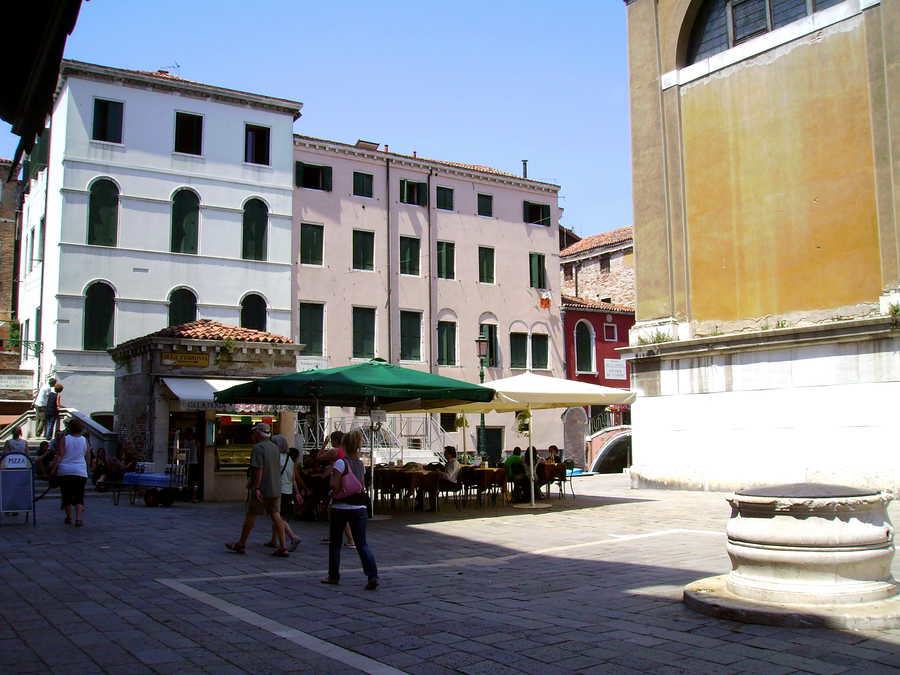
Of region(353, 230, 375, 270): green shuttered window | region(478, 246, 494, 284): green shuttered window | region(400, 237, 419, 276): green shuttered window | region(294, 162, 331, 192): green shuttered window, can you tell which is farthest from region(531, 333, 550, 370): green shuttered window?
region(294, 162, 331, 192): green shuttered window

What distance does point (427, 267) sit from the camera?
32625mm

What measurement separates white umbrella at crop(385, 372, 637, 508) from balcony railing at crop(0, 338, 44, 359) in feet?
52.9

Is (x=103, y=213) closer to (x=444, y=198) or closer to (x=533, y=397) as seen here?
(x=444, y=198)

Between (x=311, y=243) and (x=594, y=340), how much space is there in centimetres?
1373

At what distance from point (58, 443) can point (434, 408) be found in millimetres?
6933

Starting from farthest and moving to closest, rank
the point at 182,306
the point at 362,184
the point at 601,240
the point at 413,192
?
the point at 601,240, the point at 413,192, the point at 362,184, the point at 182,306

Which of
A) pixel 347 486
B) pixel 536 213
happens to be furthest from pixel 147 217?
pixel 347 486

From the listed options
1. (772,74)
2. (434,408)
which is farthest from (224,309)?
(772,74)

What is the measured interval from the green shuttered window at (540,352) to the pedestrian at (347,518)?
1078 inches

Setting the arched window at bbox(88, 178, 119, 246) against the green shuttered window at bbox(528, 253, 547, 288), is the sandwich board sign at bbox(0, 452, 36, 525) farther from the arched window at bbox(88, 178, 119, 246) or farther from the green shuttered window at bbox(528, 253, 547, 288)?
the green shuttered window at bbox(528, 253, 547, 288)

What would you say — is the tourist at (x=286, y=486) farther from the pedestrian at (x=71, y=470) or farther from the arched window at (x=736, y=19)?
the arched window at (x=736, y=19)

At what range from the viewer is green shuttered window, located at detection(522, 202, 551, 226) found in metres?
35.8

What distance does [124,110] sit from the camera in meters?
27.4

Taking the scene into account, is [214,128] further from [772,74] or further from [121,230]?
[772,74]
